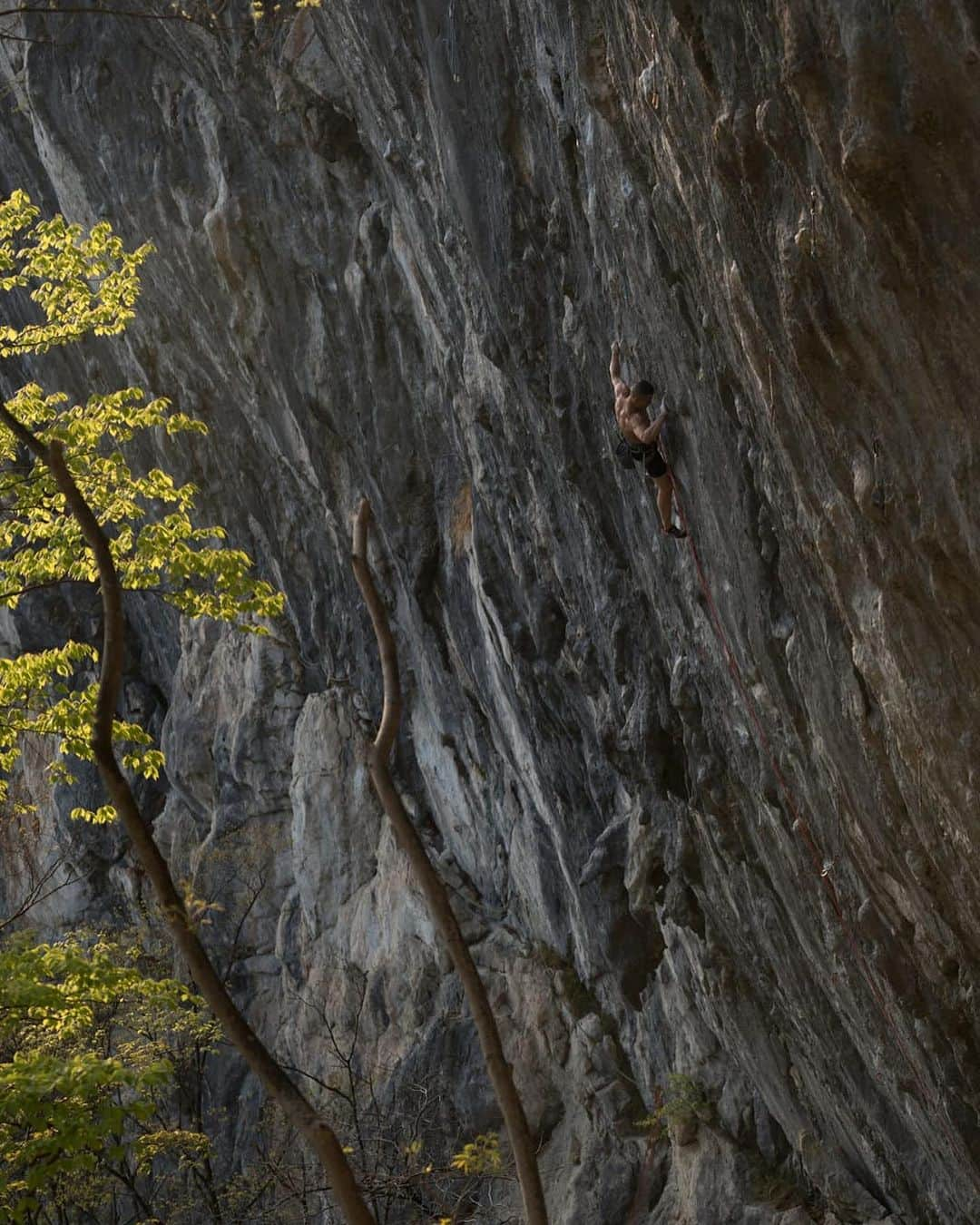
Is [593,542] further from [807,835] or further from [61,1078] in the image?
[61,1078]

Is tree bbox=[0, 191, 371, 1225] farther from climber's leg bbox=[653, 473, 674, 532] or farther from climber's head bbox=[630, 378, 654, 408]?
climber's head bbox=[630, 378, 654, 408]

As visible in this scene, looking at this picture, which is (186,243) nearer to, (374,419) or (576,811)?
(374,419)

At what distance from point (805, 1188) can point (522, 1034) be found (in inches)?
201

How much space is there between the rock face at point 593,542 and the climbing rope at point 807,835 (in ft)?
0.16

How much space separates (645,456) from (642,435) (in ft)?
0.53

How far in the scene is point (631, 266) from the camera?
761cm

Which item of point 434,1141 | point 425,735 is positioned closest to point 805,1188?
point 434,1141

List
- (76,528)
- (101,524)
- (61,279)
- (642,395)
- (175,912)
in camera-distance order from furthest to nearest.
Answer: (61,279), (101,524), (76,528), (642,395), (175,912)

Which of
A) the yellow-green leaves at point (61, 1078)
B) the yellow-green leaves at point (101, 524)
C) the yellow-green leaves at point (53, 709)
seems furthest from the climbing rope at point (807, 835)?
the yellow-green leaves at point (61, 1078)

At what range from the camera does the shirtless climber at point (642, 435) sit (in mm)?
8000

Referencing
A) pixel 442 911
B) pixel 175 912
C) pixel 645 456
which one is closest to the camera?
pixel 175 912

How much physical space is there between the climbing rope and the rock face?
49 millimetres

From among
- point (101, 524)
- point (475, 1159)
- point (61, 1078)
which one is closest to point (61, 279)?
point (101, 524)

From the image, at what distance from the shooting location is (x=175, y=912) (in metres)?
6.41
